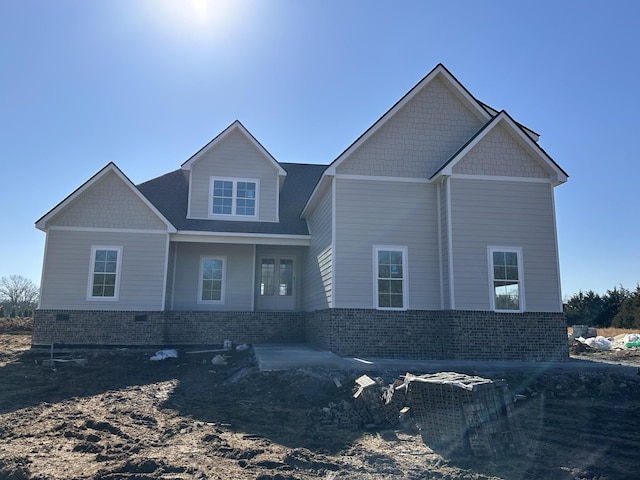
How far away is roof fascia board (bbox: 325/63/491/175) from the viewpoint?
12.8 metres

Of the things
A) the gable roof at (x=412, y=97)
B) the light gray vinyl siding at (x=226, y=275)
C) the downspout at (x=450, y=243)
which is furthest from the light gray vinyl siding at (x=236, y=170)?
the downspout at (x=450, y=243)

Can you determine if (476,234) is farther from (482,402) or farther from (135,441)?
(135,441)

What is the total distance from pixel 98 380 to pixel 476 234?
10.0 m

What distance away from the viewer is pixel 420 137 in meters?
13.4

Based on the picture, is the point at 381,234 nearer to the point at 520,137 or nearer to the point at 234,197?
the point at 520,137

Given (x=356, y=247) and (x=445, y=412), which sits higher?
(x=356, y=247)

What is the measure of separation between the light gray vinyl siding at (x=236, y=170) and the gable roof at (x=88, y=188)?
68.2 inches

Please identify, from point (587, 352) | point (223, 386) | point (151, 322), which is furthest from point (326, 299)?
point (587, 352)

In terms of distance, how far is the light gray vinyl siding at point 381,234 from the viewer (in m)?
12.3

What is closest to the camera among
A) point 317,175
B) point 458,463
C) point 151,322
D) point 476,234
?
point 458,463

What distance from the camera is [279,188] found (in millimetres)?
17922

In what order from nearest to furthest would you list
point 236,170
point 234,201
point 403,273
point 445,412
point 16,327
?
point 445,412 < point 403,273 < point 234,201 < point 236,170 < point 16,327

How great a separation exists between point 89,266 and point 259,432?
10.6 m

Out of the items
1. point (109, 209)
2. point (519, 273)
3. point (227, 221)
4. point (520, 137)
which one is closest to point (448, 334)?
point (519, 273)
